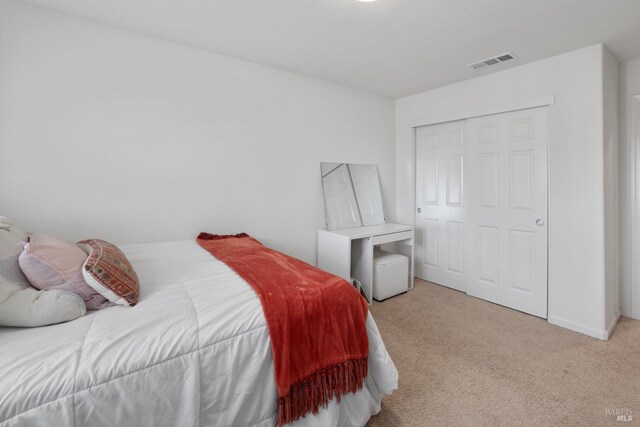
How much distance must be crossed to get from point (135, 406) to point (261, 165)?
2.24 m

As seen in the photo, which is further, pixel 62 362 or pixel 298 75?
pixel 298 75

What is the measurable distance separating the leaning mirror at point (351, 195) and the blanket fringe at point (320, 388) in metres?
2.02

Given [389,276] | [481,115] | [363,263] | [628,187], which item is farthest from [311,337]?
Result: [628,187]

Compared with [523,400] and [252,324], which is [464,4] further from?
[523,400]

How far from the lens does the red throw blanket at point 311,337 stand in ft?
4.04

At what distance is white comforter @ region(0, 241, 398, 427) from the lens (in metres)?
0.86

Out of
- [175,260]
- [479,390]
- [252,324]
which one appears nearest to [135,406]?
[252,324]

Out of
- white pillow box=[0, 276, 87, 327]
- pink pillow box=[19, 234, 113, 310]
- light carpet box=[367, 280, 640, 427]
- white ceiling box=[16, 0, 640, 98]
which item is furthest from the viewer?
white ceiling box=[16, 0, 640, 98]

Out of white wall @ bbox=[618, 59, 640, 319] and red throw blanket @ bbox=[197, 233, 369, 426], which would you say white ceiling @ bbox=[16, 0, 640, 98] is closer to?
white wall @ bbox=[618, 59, 640, 319]

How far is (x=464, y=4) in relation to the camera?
1.91 m

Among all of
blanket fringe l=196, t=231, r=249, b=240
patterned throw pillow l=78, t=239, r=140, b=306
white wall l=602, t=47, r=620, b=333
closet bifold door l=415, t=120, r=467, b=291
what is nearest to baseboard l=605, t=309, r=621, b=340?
white wall l=602, t=47, r=620, b=333

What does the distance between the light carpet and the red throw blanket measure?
0.46 m

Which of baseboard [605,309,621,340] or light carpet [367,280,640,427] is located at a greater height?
baseboard [605,309,621,340]

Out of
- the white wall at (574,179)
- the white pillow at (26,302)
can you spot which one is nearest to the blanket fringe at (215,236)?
the white pillow at (26,302)
